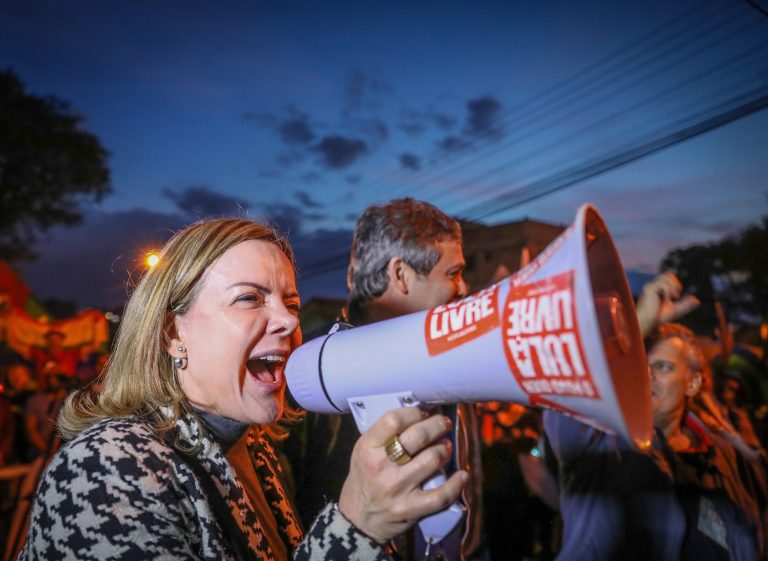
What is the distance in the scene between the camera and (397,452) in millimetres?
1219

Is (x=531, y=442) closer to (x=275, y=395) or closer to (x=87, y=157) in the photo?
(x=275, y=395)

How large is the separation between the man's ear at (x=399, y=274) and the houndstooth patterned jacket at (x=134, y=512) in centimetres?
143

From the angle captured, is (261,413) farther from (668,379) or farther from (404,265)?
(668,379)

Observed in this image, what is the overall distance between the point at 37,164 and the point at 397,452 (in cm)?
2132

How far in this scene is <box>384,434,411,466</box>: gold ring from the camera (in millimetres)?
1218

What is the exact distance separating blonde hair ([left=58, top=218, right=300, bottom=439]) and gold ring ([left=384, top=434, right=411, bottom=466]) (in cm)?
66

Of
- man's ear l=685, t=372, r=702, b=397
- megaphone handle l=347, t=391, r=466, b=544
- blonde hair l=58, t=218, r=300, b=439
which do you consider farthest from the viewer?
man's ear l=685, t=372, r=702, b=397

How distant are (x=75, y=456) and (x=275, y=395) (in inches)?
22.7

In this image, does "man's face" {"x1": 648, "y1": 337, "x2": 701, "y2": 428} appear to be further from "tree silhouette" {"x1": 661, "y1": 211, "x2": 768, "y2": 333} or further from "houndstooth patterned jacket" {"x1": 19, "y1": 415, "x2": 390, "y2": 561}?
Result: "tree silhouette" {"x1": 661, "y1": 211, "x2": 768, "y2": 333}

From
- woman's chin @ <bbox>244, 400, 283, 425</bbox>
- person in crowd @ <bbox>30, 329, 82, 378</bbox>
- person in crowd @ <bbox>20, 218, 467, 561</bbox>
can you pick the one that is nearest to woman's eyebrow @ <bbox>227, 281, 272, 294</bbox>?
person in crowd @ <bbox>20, 218, 467, 561</bbox>

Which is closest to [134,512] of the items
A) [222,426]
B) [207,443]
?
[207,443]

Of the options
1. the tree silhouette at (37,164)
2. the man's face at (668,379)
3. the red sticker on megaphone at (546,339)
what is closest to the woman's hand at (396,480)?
the red sticker on megaphone at (546,339)

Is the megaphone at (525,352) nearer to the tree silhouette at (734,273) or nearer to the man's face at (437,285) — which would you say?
the man's face at (437,285)

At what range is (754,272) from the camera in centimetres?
2217
